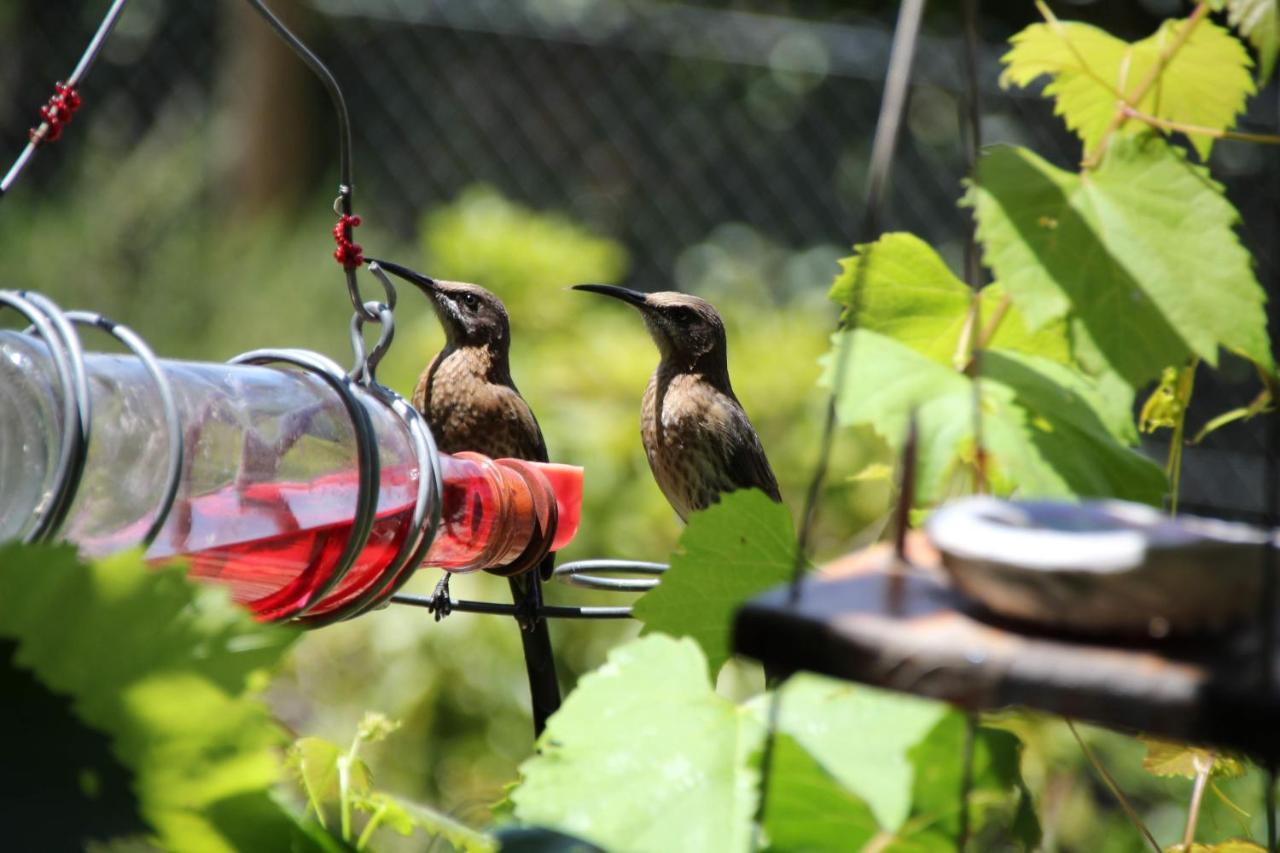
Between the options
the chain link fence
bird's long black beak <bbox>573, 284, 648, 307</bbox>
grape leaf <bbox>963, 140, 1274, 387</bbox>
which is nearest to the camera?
grape leaf <bbox>963, 140, 1274, 387</bbox>

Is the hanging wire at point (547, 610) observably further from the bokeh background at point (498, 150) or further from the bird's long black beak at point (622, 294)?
the bokeh background at point (498, 150)

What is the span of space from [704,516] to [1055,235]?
0.34 metres

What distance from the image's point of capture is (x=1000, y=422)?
1.06 meters

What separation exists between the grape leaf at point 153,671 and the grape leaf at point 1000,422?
0.45 m

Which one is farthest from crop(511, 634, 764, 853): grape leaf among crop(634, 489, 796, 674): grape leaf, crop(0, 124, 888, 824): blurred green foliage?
crop(0, 124, 888, 824): blurred green foliage

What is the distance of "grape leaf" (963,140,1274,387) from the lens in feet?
3.56

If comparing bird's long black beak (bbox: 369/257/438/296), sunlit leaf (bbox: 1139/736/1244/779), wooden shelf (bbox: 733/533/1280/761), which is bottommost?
sunlit leaf (bbox: 1139/736/1244/779)

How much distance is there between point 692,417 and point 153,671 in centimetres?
116

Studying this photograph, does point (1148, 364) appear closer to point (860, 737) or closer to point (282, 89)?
point (860, 737)

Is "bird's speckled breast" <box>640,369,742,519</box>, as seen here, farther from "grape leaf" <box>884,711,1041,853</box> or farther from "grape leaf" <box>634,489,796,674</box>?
"grape leaf" <box>884,711,1041,853</box>

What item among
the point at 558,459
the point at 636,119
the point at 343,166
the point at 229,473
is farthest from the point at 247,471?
the point at 636,119

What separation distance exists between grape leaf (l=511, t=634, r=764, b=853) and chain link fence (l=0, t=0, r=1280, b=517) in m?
5.11

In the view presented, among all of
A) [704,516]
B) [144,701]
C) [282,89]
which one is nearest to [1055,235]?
[704,516]

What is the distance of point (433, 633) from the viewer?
314 centimetres
